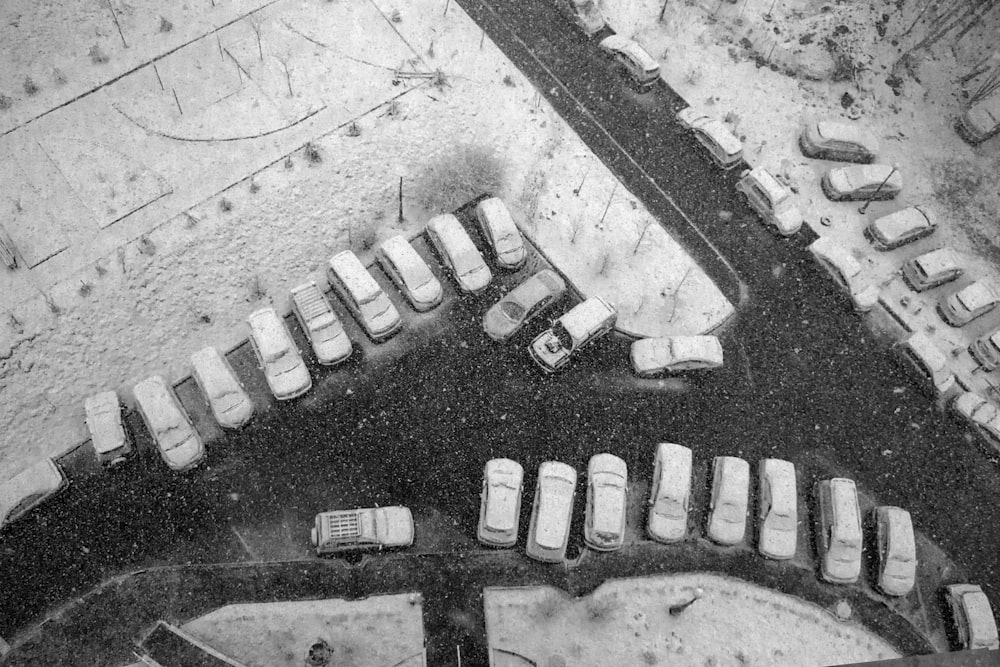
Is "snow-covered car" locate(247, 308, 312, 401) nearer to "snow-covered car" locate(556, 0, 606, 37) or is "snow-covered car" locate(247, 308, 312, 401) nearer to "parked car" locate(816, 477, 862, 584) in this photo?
"parked car" locate(816, 477, 862, 584)

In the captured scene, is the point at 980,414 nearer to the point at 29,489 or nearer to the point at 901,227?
the point at 901,227

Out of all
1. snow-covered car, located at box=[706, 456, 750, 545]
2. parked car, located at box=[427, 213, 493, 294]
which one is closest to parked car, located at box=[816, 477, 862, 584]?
snow-covered car, located at box=[706, 456, 750, 545]

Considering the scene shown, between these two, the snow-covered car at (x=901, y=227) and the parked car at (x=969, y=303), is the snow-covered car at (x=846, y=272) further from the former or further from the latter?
the parked car at (x=969, y=303)

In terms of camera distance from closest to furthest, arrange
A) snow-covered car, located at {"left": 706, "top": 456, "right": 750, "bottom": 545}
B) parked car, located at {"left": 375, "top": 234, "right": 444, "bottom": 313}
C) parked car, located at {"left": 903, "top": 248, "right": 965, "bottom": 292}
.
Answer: snow-covered car, located at {"left": 706, "top": 456, "right": 750, "bottom": 545}, parked car, located at {"left": 375, "top": 234, "right": 444, "bottom": 313}, parked car, located at {"left": 903, "top": 248, "right": 965, "bottom": 292}

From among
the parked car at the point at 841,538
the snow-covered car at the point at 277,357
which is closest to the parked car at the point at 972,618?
the parked car at the point at 841,538

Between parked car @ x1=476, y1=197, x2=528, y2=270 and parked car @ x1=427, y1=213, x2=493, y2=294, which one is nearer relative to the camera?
parked car @ x1=427, y1=213, x2=493, y2=294
